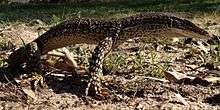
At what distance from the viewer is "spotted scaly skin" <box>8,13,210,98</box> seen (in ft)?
18.6

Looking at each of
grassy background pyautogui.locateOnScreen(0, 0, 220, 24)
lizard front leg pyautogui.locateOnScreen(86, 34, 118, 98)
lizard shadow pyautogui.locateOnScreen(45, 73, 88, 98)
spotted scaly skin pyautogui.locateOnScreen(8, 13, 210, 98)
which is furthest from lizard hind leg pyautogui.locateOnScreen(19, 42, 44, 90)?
grassy background pyautogui.locateOnScreen(0, 0, 220, 24)

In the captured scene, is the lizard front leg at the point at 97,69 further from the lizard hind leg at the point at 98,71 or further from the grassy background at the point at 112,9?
the grassy background at the point at 112,9

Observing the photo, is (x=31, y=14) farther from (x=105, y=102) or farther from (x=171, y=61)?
(x=105, y=102)

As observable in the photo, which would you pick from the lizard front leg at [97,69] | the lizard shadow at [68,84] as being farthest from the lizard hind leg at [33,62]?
the lizard front leg at [97,69]

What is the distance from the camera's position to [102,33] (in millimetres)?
6062

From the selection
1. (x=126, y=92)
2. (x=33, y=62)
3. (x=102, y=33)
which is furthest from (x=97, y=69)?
(x=33, y=62)

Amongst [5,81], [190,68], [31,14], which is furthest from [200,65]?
[31,14]

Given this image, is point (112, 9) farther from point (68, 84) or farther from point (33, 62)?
point (68, 84)

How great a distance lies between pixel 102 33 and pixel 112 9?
772cm

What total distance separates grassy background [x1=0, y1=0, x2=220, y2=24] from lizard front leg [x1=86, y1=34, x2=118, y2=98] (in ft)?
18.1

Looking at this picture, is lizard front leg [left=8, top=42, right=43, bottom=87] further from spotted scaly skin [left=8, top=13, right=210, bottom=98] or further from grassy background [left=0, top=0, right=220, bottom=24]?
grassy background [left=0, top=0, right=220, bottom=24]

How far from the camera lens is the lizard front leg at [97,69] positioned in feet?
17.9

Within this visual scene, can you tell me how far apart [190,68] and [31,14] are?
303 inches

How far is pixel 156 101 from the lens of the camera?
5363 mm
